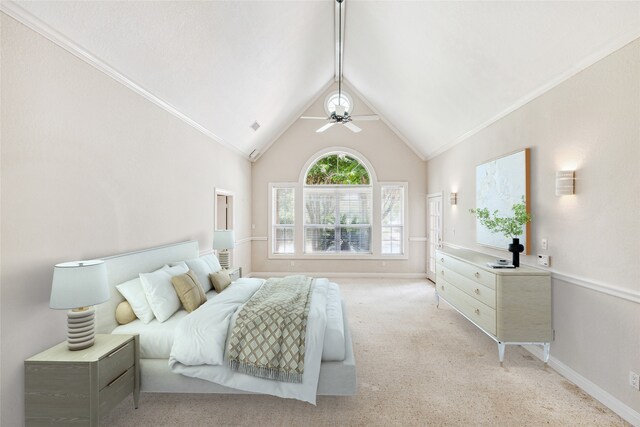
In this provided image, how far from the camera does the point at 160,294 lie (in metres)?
2.86

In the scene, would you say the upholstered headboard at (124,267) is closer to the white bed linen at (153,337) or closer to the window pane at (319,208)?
the white bed linen at (153,337)

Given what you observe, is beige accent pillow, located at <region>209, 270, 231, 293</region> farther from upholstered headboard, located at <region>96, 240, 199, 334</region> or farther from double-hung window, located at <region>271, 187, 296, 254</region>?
double-hung window, located at <region>271, 187, 296, 254</region>

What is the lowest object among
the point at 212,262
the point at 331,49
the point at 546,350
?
the point at 546,350

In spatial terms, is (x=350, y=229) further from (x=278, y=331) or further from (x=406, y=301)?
(x=278, y=331)

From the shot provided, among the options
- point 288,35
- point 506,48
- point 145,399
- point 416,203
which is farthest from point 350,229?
point 145,399

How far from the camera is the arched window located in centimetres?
741

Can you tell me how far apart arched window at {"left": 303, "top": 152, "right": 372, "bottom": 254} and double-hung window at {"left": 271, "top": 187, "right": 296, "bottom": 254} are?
1.02 ft

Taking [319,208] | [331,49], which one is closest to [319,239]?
[319,208]

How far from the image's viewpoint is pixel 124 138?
3016 millimetres

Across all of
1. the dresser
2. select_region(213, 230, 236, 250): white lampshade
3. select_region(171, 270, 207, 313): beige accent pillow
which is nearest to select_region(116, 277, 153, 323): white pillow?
select_region(171, 270, 207, 313): beige accent pillow

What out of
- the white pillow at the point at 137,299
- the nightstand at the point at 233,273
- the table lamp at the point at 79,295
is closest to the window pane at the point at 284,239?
the nightstand at the point at 233,273

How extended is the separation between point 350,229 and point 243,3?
5146 mm

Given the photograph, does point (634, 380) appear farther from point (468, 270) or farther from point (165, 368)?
point (165, 368)

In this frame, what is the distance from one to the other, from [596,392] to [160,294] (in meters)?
3.82
